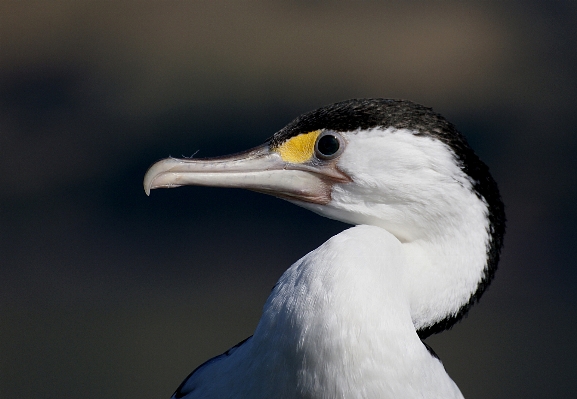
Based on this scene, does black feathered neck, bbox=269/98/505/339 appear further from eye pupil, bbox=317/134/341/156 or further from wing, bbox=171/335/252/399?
wing, bbox=171/335/252/399

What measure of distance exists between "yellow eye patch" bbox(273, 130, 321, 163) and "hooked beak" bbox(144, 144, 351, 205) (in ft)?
0.04

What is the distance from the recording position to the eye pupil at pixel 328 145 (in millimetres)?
1563

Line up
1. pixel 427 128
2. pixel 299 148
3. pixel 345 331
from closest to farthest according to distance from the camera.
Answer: pixel 345 331
pixel 427 128
pixel 299 148

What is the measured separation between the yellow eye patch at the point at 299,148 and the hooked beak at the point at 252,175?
11mm

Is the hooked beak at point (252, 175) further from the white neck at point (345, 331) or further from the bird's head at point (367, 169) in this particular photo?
the white neck at point (345, 331)

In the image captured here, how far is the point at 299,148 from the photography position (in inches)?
63.6

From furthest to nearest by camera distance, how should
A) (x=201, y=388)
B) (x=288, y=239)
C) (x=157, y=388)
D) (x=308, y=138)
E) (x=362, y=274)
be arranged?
1. (x=288, y=239)
2. (x=157, y=388)
3. (x=201, y=388)
4. (x=308, y=138)
5. (x=362, y=274)

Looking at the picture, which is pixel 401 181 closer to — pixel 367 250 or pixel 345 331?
pixel 367 250

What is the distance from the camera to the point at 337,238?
1471 millimetres

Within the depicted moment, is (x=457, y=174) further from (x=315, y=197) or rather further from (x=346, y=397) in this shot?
(x=346, y=397)

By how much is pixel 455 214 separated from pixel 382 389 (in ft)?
1.23

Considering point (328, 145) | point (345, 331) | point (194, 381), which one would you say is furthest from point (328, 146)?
point (194, 381)

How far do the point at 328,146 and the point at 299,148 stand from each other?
0.07 metres

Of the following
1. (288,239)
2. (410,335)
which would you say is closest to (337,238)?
(410,335)
